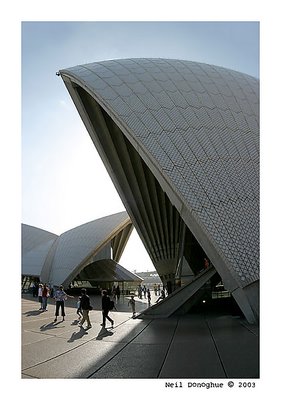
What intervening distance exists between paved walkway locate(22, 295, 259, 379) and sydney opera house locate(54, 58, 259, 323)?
1.81 meters

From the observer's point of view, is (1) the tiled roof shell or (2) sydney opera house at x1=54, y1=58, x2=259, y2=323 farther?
(1) the tiled roof shell

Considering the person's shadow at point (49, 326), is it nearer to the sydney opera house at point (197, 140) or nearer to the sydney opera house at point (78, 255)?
the sydney opera house at point (197, 140)

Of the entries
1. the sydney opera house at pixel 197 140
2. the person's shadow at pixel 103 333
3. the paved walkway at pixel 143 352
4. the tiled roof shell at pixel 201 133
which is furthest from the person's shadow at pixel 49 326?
the tiled roof shell at pixel 201 133

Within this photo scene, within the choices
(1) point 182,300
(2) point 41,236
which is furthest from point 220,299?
(2) point 41,236

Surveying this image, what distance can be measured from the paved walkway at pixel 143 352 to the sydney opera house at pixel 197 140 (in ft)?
5.92

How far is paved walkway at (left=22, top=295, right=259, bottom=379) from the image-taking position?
142 inches

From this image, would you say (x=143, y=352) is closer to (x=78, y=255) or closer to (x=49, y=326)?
(x=49, y=326)

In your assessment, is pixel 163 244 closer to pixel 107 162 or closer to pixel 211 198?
pixel 107 162

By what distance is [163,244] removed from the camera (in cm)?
1959

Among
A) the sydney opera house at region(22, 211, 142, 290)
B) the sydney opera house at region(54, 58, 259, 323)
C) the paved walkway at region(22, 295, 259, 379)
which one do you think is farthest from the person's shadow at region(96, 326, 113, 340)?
the sydney opera house at region(22, 211, 142, 290)

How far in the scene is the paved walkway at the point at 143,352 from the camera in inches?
142

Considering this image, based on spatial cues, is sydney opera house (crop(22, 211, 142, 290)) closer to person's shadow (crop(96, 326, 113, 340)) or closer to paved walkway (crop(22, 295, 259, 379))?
person's shadow (crop(96, 326, 113, 340))

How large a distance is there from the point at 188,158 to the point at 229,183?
53.9 inches

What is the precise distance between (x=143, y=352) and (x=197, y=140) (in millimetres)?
6470
